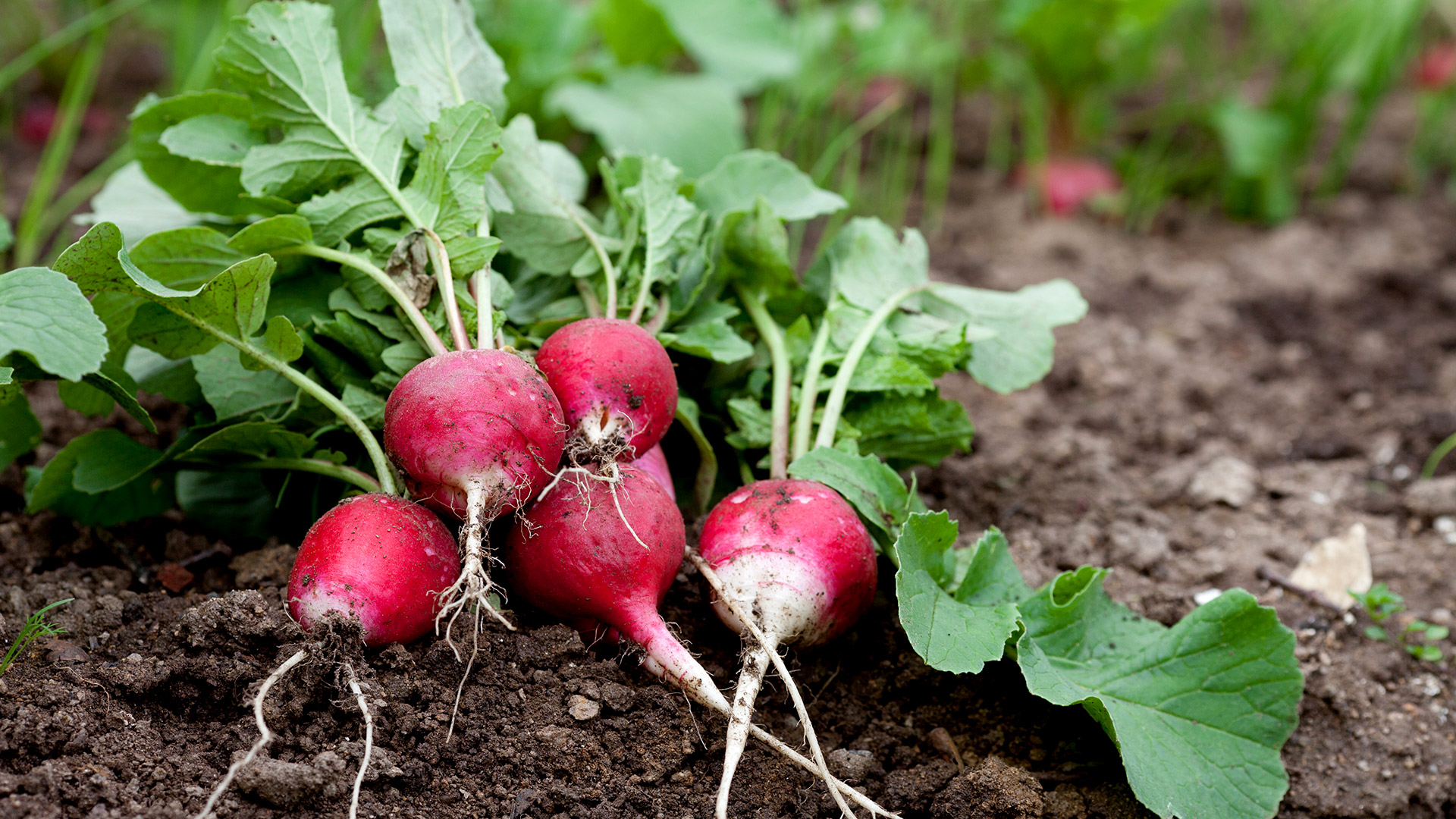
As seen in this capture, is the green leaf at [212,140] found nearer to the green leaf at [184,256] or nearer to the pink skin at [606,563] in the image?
the green leaf at [184,256]

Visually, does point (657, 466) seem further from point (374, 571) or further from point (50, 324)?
point (50, 324)

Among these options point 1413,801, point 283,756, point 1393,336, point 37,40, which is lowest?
point 1393,336

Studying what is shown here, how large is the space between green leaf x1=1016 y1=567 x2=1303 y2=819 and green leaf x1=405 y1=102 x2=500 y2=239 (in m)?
1.20

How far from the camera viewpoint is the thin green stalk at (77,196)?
128 inches

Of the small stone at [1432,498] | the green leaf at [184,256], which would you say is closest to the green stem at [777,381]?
the green leaf at [184,256]

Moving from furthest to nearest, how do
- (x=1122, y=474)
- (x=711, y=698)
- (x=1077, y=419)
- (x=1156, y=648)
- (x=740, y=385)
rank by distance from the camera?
(x=1077, y=419) → (x=1122, y=474) → (x=740, y=385) → (x=1156, y=648) → (x=711, y=698)

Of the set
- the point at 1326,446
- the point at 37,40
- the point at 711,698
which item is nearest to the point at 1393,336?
the point at 1326,446

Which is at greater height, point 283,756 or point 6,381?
point 6,381

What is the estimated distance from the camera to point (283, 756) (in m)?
1.49

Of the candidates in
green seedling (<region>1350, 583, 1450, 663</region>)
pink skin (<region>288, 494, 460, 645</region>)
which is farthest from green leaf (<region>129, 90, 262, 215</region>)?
green seedling (<region>1350, 583, 1450, 663</region>)

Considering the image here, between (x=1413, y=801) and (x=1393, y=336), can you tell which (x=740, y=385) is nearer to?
(x=1413, y=801)

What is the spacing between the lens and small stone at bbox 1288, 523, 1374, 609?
2240mm

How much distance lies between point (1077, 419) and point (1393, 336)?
1177 millimetres

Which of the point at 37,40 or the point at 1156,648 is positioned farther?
the point at 37,40
